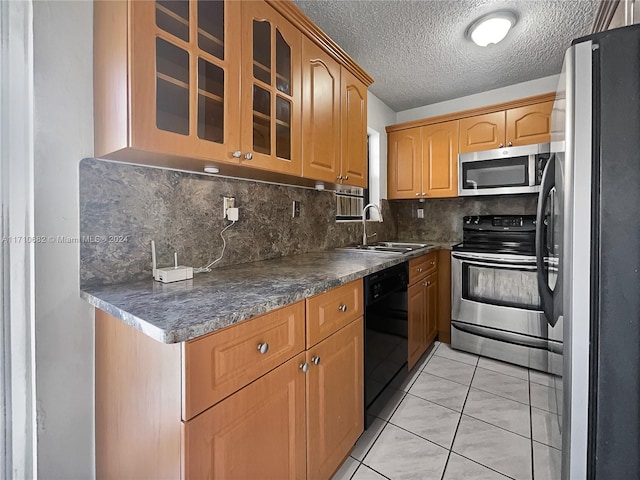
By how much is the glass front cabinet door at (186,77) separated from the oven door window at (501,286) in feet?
7.10

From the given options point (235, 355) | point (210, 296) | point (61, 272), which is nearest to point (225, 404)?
point (235, 355)

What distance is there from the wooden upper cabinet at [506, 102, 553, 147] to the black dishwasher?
5.53ft

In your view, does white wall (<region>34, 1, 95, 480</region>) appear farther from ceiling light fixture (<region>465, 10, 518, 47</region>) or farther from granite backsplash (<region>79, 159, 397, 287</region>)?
ceiling light fixture (<region>465, 10, 518, 47</region>)

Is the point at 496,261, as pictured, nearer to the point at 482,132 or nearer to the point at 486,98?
the point at 482,132

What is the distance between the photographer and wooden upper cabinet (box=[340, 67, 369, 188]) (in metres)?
1.83

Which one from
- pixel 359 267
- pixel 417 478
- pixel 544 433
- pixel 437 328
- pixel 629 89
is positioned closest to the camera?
pixel 629 89

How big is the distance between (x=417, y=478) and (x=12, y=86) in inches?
82.1

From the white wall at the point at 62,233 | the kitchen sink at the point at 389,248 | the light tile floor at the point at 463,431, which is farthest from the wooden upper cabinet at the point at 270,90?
the light tile floor at the point at 463,431

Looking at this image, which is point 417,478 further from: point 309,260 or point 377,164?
point 377,164

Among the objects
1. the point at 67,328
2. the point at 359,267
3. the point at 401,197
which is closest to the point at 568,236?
the point at 359,267

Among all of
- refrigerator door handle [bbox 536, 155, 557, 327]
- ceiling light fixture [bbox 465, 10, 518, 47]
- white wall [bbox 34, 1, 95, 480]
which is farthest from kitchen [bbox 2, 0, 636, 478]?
ceiling light fixture [bbox 465, 10, 518, 47]

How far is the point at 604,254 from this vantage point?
748 millimetres

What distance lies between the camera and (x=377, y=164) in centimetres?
311

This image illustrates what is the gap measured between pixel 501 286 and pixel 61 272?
2.69 metres
